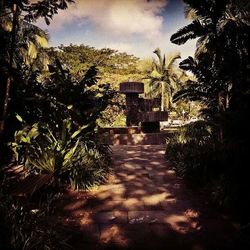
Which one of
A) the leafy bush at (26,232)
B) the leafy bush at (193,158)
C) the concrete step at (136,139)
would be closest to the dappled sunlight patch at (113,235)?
the leafy bush at (26,232)

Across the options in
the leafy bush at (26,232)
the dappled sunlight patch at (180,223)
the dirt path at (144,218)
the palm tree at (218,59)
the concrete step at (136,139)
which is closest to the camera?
the leafy bush at (26,232)

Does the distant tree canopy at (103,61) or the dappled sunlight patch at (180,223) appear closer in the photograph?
the dappled sunlight patch at (180,223)

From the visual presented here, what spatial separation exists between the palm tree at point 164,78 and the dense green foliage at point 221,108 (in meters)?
23.3

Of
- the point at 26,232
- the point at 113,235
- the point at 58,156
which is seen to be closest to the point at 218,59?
the point at 58,156

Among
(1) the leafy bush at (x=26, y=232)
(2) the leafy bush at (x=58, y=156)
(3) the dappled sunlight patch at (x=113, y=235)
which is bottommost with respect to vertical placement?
(3) the dappled sunlight patch at (x=113, y=235)

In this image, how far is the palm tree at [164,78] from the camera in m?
32.1

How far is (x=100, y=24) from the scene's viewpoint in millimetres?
21453

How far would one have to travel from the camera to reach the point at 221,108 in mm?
6789

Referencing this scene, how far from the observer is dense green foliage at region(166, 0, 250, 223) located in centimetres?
373

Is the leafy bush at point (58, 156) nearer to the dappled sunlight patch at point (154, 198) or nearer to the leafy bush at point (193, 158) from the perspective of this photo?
the dappled sunlight patch at point (154, 198)

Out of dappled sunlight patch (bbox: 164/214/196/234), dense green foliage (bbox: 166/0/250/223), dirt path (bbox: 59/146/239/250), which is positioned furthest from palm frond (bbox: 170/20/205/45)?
dappled sunlight patch (bbox: 164/214/196/234)

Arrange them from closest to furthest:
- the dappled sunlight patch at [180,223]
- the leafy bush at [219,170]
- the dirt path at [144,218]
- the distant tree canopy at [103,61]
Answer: the dirt path at [144,218]
the leafy bush at [219,170]
the dappled sunlight patch at [180,223]
the distant tree canopy at [103,61]

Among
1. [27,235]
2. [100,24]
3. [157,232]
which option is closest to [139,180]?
[157,232]

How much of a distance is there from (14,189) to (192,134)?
20.9 feet
